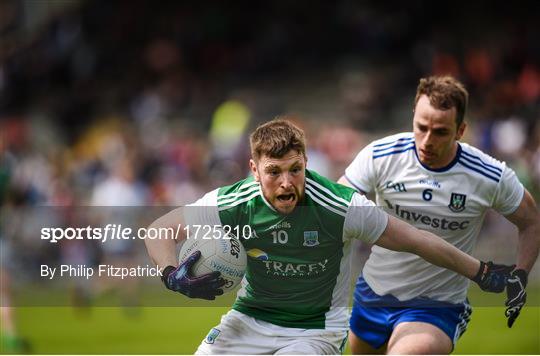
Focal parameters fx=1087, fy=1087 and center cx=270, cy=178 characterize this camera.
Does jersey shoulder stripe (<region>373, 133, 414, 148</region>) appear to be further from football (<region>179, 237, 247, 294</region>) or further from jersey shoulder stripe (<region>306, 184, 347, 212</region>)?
football (<region>179, 237, 247, 294</region>)

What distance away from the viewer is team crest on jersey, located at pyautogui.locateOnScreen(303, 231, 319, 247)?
5.68 m

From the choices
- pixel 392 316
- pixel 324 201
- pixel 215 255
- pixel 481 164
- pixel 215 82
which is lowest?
pixel 392 316

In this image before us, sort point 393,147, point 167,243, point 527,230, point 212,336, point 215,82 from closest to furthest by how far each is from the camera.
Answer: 1. point 167,243
2. point 212,336
3. point 527,230
4. point 393,147
5. point 215,82

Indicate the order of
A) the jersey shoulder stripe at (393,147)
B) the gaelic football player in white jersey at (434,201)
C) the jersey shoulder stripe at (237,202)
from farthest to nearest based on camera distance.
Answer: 1. the jersey shoulder stripe at (393,147)
2. the gaelic football player in white jersey at (434,201)
3. the jersey shoulder stripe at (237,202)

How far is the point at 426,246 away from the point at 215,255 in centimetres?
109

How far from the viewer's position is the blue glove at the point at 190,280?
5562mm

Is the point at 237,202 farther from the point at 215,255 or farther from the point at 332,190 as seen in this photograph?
the point at 332,190

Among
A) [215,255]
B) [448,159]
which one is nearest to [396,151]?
[448,159]

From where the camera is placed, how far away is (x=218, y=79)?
2167 cm

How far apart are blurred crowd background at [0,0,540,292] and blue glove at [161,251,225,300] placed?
10074mm

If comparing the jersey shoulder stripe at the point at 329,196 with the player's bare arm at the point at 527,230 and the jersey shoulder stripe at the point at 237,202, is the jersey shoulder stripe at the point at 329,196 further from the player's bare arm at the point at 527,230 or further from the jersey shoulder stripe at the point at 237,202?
the player's bare arm at the point at 527,230

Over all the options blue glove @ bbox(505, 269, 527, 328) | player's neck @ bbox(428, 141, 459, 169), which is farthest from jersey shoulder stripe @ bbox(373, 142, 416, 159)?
blue glove @ bbox(505, 269, 527, 328)

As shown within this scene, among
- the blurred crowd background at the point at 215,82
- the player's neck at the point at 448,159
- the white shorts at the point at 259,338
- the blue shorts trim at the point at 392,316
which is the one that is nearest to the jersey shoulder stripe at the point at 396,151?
the player's neck at the point at 448,159

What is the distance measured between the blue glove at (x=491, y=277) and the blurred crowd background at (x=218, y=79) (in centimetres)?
988
